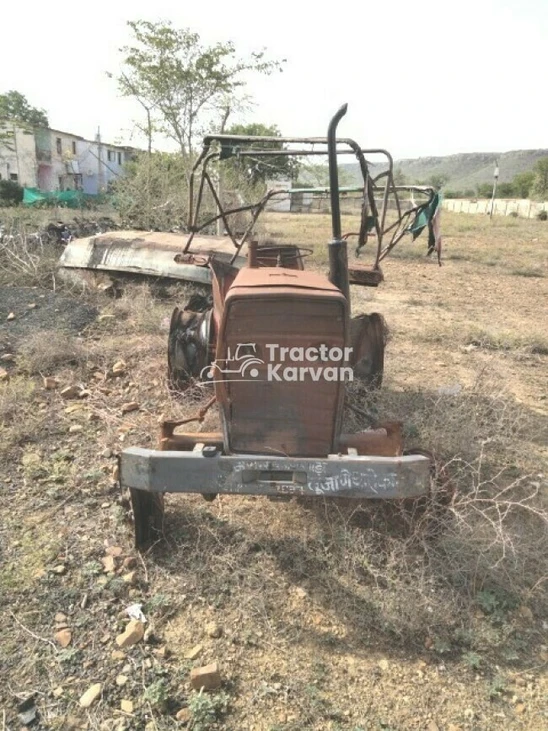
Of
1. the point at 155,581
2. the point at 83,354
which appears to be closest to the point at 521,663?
the point at 155,581

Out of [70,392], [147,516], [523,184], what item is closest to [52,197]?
[70,392]

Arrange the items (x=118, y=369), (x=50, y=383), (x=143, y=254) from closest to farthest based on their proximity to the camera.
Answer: (x=50, y=383), (x=118, y=369), (x=143, y=254)

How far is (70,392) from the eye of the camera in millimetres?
4645

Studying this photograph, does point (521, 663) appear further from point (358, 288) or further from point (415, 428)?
point (358, 288)

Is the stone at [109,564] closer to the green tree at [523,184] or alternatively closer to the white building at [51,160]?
the white building at [51,160]

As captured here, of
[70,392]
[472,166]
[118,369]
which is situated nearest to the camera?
[70,392]

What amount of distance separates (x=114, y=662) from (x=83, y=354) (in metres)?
3.62

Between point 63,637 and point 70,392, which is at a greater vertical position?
point 70,392

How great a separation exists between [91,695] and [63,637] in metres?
0.33

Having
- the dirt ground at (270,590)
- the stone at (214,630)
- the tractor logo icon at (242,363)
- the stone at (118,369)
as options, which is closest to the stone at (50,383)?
the dirt ground at (270,590)

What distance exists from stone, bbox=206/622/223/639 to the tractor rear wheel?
2.03 feet

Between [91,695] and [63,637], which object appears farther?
[63,637]

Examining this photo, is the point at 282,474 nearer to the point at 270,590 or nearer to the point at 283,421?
the point at 283,421

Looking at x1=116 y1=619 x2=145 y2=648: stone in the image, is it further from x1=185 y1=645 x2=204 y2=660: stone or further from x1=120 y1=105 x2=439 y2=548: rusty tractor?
x1=120 y1=105 x2=439 y2=548: rusty tractor
